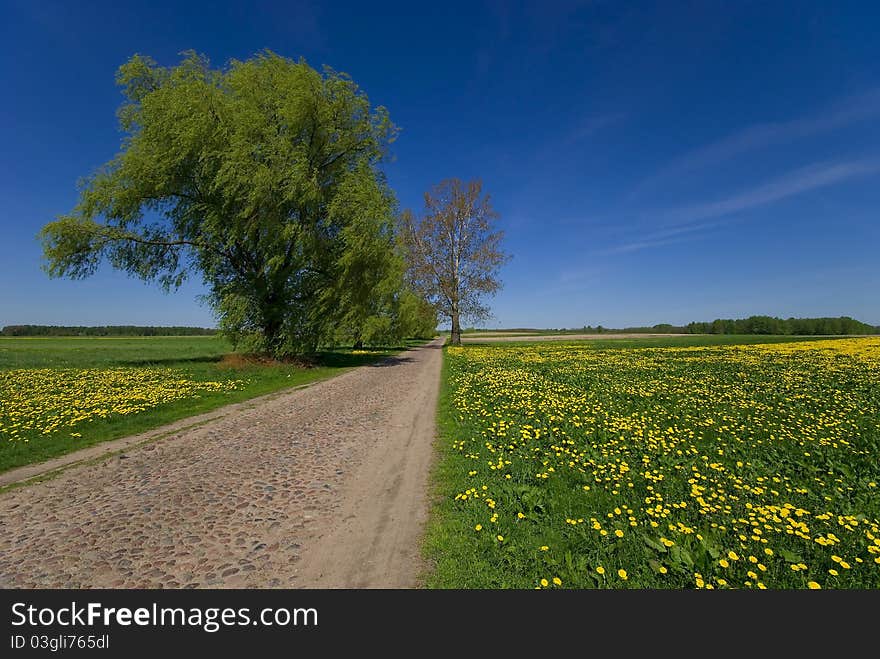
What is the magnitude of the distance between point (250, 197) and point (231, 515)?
1958 cm

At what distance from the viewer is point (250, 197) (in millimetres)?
20047

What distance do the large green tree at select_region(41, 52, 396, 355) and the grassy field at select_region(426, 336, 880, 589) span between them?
15.6 metres

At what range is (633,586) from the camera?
333 centimetres

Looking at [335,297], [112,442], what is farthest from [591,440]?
[335,297]

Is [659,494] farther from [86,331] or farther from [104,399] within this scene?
[86,331]

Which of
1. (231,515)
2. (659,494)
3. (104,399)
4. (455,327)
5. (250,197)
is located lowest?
(231,515)

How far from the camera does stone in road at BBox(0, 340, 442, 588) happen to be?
12.1 feet

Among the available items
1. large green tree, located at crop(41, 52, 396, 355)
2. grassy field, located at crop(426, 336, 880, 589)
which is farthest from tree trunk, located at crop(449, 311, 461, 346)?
grassy field, located at crop(426, 336, 880, 589)

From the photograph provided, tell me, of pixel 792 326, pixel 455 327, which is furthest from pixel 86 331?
pixel 792 326

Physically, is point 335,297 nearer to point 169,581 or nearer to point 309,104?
point 309,104

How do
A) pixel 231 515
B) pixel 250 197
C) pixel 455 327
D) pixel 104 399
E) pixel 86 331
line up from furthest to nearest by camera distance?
pixel 86 331 → pixel 455 327 → pixel 250 197 → pixel 104 399 → pixel 231 515

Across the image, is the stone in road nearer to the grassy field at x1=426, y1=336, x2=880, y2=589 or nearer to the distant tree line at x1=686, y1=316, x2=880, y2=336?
the grassy field at x1=426, y1=336, x2=880, y2=589

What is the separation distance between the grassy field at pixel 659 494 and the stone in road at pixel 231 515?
751 millimetres

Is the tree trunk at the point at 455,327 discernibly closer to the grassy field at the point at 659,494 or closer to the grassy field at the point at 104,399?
the grassy field at the point at 104,399
